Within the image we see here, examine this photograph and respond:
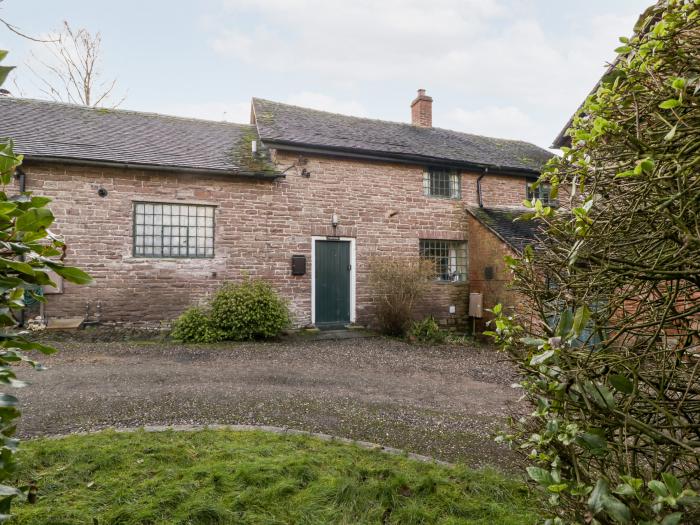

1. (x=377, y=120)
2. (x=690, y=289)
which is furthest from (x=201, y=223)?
(x=690, y=289)

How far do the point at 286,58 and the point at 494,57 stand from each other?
7.82 m

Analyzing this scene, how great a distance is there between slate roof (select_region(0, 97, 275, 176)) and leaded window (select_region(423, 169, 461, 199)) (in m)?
5.11

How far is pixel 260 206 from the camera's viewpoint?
1037cm

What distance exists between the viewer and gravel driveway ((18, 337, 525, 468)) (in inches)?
150

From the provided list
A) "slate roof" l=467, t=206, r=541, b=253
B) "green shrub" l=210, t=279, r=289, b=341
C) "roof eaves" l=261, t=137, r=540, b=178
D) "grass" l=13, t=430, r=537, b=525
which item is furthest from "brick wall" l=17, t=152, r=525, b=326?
"grass" l=13, t=430, r=537, b=525

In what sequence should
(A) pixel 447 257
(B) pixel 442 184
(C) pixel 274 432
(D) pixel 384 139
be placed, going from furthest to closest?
1. (D) pixel 384 139
2. (B) pixel 442 184
3. (A) pixel 447 257
4. (C) pixel 274 432

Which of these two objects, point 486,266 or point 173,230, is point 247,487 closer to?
point 173,230

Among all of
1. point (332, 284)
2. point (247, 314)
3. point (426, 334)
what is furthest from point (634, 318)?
point (332, 284)

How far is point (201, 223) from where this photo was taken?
32.7 feet

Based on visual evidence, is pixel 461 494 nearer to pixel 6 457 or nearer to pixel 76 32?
pixel 6 457

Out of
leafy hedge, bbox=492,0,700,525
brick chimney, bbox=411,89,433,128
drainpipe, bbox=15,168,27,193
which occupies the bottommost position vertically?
leafy hedge, bbox=492,0,700,525

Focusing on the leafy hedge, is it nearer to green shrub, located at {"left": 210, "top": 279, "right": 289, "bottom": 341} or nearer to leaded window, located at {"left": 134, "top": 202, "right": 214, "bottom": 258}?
green shrub, located at {"left": 210, "top": 279, "right": 289, "bottom": 341}

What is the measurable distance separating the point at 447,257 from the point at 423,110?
6.52 meters

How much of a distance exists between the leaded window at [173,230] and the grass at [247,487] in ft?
23.4
